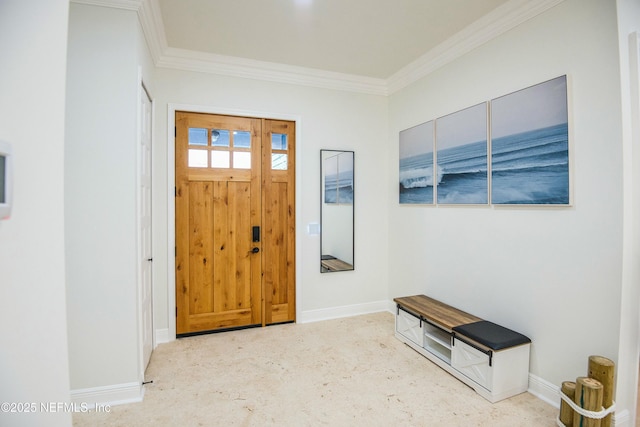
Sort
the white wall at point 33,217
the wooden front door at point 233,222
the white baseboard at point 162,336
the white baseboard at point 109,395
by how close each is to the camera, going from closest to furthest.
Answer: the white wall at point 33,217 → the white baseboard at point 109,395 → the white baseboard at point 162,336 → the wooden front door at point 233,222

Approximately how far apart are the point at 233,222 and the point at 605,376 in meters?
3.12

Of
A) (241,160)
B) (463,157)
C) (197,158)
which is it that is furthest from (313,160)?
(463,157)

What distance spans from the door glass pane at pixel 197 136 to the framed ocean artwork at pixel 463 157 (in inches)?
94.4

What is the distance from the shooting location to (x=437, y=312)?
110 inches

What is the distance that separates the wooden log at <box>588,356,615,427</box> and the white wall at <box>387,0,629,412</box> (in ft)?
0.44

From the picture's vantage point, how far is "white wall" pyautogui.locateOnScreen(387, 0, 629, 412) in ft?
6.08

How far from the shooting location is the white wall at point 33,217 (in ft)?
2.09

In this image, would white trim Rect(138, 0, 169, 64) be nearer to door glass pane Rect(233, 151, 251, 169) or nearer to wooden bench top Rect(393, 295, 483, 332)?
door glass pane Rect(233, 151, 251, 169)

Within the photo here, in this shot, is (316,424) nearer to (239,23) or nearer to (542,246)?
(542,246)

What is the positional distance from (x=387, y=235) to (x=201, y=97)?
8.82ft

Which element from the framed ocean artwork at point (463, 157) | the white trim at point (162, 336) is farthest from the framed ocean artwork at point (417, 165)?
the white trim at point (162, 336)

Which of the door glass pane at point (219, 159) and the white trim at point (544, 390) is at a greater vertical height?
the door glass pane at point (219, 159)

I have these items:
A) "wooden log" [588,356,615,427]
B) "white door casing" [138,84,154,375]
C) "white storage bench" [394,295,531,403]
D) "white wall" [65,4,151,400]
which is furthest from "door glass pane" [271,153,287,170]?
"wooden log" [588,356,615,427]

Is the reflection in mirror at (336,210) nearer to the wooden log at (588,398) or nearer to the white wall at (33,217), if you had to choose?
the wooden log at (588,398)
